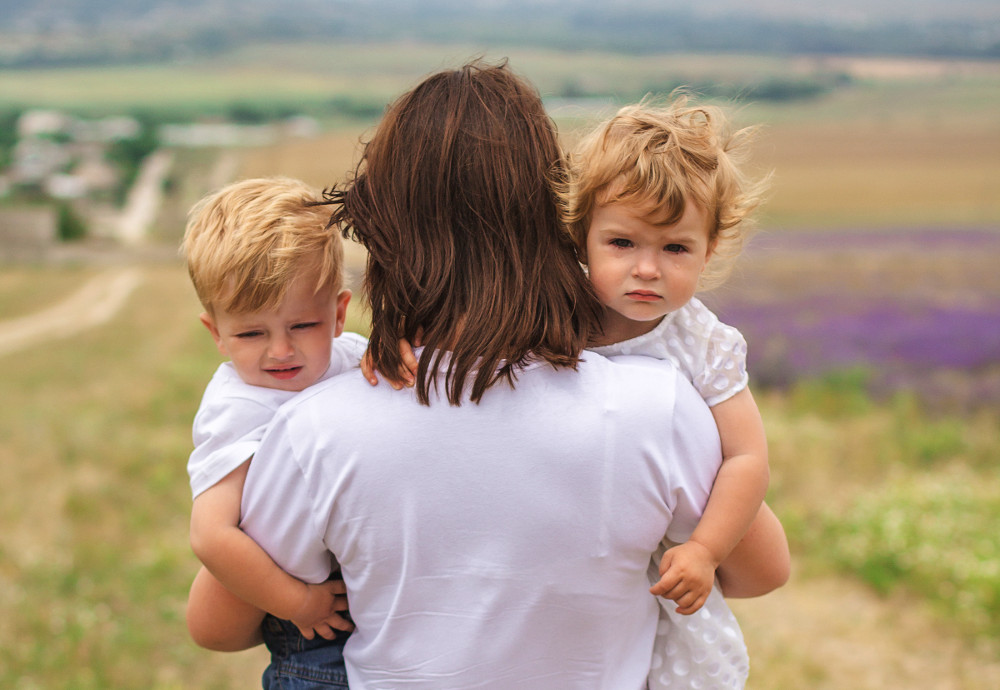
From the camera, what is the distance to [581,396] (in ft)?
4.56

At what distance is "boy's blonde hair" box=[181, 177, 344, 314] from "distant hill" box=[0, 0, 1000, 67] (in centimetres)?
1686

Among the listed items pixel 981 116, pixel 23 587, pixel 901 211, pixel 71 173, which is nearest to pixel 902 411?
pixel 23 587

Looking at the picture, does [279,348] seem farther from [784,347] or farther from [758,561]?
[784,347]

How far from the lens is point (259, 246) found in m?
1.63

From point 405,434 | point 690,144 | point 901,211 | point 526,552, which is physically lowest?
point 901,211

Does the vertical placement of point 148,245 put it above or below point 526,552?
below

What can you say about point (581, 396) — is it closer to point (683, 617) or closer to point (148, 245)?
point (683, 617)

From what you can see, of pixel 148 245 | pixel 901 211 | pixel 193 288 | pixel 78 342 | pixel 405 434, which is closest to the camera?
pixel 405 434

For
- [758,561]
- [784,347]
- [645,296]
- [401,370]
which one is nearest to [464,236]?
[401,370]

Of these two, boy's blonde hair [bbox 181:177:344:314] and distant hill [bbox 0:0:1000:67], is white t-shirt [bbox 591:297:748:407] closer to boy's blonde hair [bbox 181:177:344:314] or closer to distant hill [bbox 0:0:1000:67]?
boy's blonde hair [bbox 181:177:344:314]

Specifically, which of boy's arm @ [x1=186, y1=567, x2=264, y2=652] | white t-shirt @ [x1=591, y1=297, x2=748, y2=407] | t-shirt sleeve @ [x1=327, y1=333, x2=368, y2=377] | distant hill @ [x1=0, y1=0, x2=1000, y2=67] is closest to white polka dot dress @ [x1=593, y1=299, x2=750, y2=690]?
white t-shirt @ [x1=591, y1=297, x2=748, y2=407]

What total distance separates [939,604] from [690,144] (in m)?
4.30

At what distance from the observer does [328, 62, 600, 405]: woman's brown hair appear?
1.42 m

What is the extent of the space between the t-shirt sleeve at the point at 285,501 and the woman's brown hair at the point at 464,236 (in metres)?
0.18
